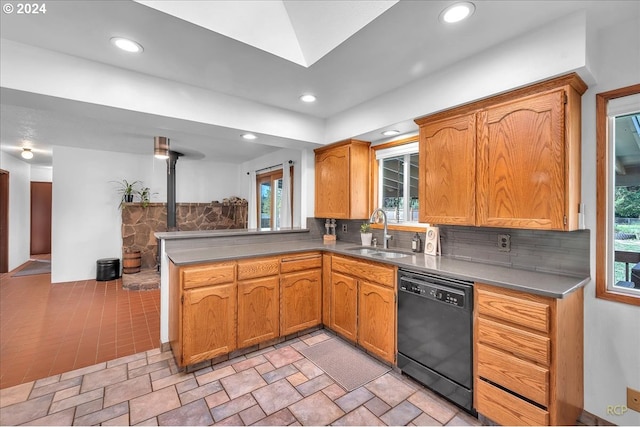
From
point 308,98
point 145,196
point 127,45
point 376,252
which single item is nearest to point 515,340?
point 376,252

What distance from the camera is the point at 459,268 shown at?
203 centimetres

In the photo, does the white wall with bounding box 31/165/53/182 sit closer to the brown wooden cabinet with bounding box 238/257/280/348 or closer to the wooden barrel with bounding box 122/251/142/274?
the wooden barrel with bounding box 122/251/142/274

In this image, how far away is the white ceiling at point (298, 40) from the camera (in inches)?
61.1

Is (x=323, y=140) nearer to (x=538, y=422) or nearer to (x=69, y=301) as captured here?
(x=538, y=422)

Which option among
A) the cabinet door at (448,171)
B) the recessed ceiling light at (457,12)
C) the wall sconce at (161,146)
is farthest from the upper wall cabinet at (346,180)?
the wall sconce at (161,146)

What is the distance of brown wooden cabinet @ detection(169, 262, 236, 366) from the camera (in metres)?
2.18

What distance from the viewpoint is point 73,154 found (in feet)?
16.5

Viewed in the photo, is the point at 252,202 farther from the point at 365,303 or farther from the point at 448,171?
the point at 448,171

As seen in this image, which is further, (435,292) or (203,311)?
(203,311)

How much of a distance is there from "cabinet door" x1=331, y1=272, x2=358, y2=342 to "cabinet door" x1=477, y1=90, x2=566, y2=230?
1267 millimetres

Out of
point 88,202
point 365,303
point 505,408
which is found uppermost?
point 88,202

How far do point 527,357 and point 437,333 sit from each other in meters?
0.53

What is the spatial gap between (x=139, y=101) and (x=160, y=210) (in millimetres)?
4136

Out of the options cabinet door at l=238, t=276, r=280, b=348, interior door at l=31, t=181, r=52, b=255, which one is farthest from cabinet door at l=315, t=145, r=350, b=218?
interior door at l=31, t=181, r=52, b=255
